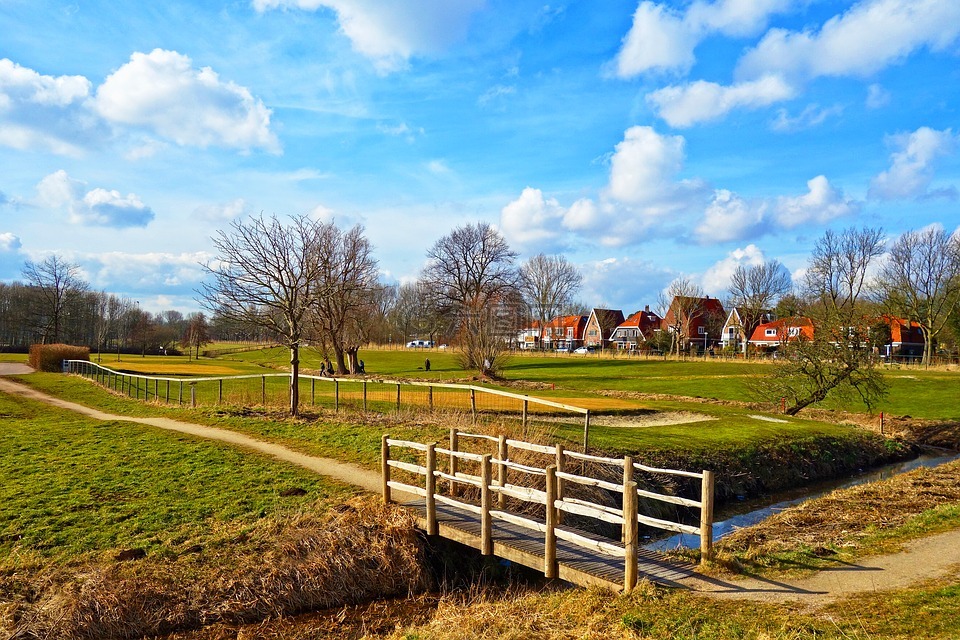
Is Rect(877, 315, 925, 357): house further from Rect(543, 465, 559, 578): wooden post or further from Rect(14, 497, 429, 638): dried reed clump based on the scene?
Rect(14, 497, 429, 638): dried reed clump

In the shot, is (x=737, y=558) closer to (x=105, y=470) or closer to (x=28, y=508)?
(x=28, y=508)

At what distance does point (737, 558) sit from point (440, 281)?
66.1 meters

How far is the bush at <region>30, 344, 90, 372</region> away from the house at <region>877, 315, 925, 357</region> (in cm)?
7911

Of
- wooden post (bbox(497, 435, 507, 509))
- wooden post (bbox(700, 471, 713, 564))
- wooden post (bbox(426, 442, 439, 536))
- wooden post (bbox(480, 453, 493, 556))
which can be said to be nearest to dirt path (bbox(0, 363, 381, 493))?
wooden post (bbox(426, 442, 439, 536))

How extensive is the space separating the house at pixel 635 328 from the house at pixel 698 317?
7730 millimetres

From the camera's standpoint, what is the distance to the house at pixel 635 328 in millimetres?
103562

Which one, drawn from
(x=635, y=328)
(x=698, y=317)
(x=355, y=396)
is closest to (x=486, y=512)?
(x=355, y=396)

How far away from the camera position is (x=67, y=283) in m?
66.9

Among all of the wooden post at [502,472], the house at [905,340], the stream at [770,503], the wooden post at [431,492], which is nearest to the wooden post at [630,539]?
the wooden post at [502,472]

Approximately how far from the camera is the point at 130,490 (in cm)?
1229

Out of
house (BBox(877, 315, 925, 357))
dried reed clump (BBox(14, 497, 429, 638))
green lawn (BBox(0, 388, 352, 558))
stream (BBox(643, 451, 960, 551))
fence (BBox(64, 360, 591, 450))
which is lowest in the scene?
stream (BBox(643, 451, 960, 551))

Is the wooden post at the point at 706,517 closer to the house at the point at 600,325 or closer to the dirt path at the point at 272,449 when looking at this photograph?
the dirt path at the point at 272,449

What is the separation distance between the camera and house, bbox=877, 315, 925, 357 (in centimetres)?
7562

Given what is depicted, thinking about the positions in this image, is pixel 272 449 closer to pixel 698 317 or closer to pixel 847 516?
pixel 847 516
